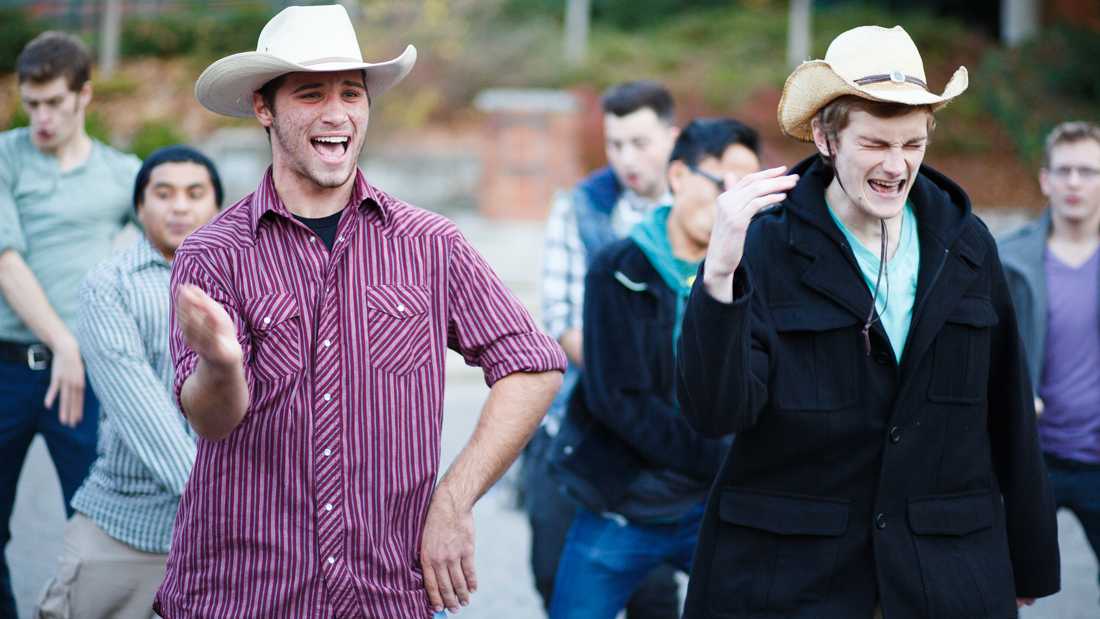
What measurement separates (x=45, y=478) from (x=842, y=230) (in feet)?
22.3

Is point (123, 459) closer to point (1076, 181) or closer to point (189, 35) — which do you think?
point (1076, 181)

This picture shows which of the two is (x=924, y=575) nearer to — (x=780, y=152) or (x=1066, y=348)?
(x=1066, y=348)

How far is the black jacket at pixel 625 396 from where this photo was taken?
4.45 metres

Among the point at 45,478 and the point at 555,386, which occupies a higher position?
the point at 555,386

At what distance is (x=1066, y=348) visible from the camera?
5.54 metres

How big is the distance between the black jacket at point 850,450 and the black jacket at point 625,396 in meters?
1.16

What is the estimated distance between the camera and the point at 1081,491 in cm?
529

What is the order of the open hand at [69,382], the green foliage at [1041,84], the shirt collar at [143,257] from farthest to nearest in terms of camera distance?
the green foliage at [1041,84], the open hand at [69,382], the shirt collar at [143,257]

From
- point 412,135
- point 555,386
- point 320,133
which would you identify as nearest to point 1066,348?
point 555,386

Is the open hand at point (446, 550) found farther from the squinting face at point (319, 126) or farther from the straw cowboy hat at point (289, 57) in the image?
the straw cowboy hat at point (289, 57)

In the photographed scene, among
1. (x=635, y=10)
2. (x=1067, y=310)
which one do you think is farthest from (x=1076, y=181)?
(x=635, y=10)

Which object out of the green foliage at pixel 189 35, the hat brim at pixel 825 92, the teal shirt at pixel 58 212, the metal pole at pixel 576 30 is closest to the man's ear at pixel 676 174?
the hat brim at pixel 825 92

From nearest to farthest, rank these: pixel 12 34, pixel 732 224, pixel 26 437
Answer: pixel 732 224 → pixel 26 437 → pixel 12 34

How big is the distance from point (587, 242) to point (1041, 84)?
17.5 meters
